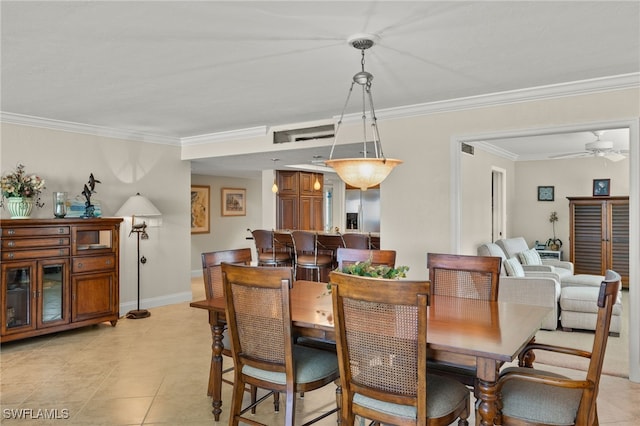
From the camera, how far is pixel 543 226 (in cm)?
836

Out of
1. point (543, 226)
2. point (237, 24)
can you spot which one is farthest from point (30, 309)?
point (543, 226)

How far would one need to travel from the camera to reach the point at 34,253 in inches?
176

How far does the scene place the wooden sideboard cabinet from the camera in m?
4.34

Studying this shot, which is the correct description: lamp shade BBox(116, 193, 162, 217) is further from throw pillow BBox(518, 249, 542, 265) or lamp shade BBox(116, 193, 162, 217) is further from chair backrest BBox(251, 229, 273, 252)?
throw pillow BBox(518, 249, 542, 265)

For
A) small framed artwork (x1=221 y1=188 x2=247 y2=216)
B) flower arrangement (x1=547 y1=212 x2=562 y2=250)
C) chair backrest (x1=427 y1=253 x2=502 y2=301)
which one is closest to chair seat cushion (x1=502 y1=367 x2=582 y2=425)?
chair backrest (x1=427 y1=253 x2=502 y2=301)

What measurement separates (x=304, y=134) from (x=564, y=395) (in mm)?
3756

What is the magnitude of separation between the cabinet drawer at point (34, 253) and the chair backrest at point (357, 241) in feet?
9.87

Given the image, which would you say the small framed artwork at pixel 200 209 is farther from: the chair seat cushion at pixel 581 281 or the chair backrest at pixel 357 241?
the chair seat cushion at pixel 581 281

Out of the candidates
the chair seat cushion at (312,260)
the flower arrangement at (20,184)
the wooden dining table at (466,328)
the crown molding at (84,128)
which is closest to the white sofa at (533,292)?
the chair seat cushion at (312,260)

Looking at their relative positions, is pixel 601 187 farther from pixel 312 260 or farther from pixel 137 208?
pixel 137 208

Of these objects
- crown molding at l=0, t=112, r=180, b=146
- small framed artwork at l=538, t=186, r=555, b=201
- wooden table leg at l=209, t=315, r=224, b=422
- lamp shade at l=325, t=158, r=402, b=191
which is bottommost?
wooden table leg at l=209, t=315, r=224, b=422

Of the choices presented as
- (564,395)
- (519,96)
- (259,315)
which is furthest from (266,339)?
(519,96)

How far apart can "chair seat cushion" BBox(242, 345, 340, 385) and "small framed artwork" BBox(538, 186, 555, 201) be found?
23.6ft

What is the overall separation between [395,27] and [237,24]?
865mm
